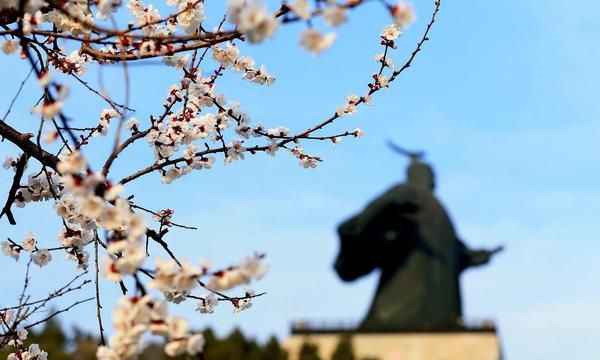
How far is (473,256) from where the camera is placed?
26703mm

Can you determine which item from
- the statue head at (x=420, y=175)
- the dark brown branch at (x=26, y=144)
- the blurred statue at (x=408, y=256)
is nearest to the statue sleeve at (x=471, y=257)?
the blurred statue at (x=408, y=256)

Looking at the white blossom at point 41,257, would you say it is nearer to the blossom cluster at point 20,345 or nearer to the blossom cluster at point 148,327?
the blossom cluster at point 20,345

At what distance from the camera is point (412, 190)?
2673cm

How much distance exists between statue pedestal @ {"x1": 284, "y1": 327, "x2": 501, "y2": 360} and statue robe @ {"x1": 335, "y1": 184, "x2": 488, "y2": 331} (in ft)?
2.66

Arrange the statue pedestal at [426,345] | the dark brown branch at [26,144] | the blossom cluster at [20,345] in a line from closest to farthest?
the dark brown branch at [26,144]
the blossom cluster at [20,345]
the statue pedestal at [426,345]

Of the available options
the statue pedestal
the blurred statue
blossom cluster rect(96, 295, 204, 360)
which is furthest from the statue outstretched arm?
blossom cluster rect(96, 295, 204, 360)

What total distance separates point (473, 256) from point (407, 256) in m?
2.15

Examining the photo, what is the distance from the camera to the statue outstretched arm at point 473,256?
26672 mm

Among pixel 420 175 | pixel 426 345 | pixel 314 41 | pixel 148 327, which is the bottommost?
pixel 148 327

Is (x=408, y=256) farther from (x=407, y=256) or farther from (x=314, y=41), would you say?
(x=314, y=41)

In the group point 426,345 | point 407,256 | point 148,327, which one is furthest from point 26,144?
point 407,256

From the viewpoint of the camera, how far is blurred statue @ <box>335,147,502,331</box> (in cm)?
2511

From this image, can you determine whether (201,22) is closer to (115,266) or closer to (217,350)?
(115,266)

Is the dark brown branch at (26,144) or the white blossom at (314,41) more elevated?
the dark brown branch at (26,144)
